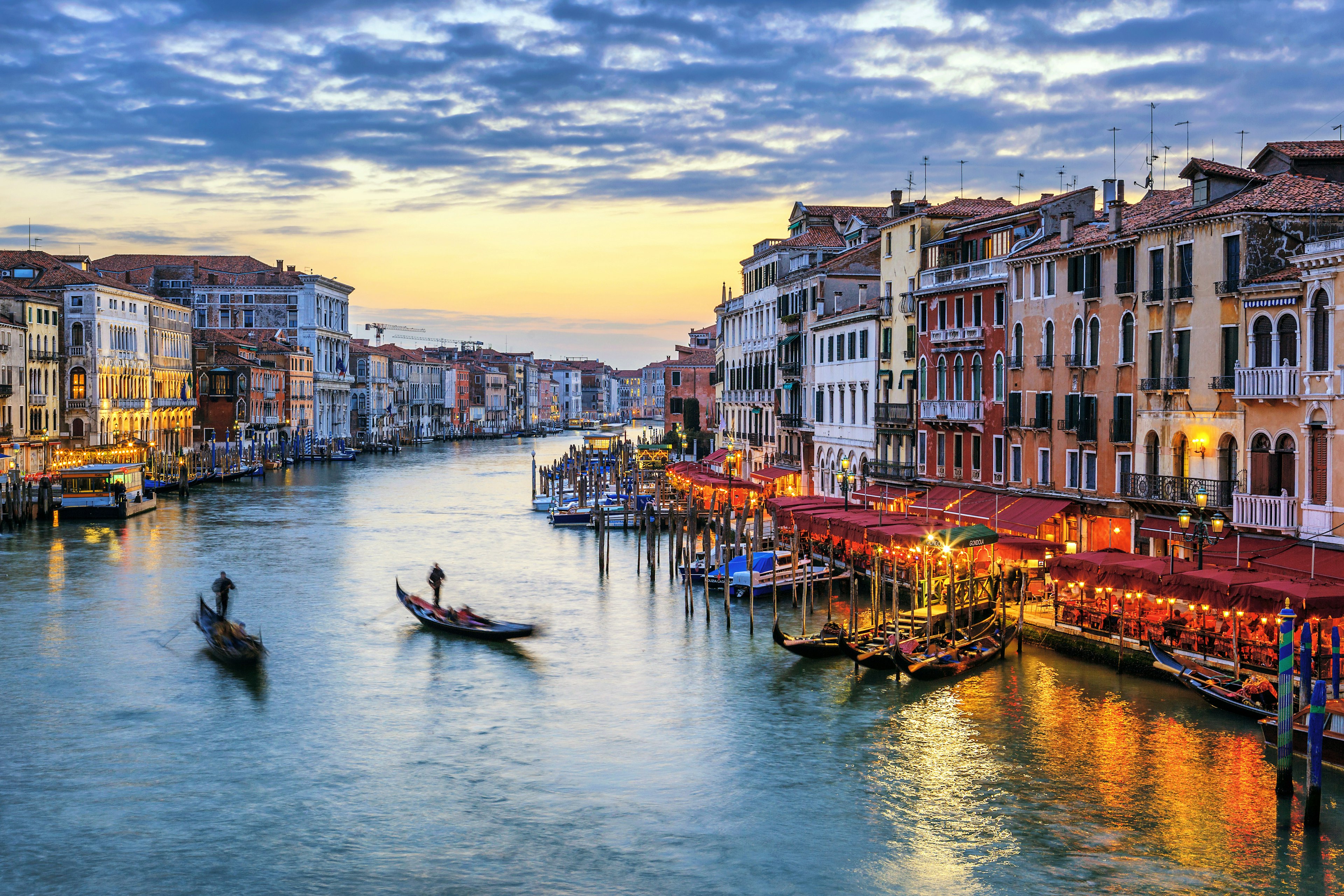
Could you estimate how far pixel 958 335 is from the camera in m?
34.3

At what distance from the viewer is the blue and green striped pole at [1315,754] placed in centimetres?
1513

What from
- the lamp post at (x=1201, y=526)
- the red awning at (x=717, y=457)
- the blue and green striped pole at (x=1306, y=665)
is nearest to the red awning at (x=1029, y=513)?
the lamp post at (x=1201, y=526)

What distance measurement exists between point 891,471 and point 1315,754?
75.3 ft

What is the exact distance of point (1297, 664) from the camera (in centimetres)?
1911

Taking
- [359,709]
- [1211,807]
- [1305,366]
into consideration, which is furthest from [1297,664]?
[359,709]

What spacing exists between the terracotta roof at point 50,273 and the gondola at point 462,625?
43.5 metres

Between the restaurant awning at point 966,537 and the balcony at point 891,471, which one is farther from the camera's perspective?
the balcony at point 891,471

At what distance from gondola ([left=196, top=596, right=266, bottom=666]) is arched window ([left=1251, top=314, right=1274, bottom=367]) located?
18793 mm

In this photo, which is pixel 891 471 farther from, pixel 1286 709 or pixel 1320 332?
pixel 1286 709

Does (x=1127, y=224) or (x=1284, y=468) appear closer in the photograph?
(x=1284, y=468)

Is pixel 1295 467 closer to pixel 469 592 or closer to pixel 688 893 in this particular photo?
pixel 688 893

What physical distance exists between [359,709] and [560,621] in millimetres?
8362

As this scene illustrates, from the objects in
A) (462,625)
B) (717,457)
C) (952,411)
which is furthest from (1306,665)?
(717,457)

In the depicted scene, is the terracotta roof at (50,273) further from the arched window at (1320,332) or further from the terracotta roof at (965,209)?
the arched window at (1320,332)
